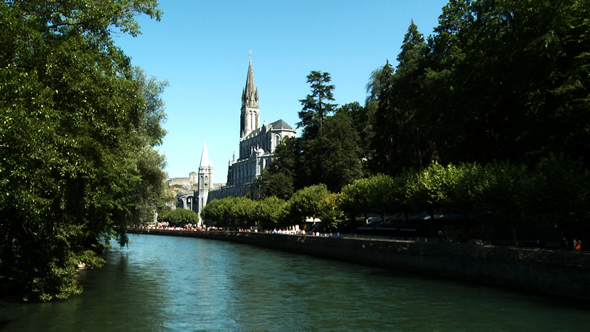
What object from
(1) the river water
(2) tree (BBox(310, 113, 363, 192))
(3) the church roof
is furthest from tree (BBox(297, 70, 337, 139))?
(3) the church roof

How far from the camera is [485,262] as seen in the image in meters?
28.3

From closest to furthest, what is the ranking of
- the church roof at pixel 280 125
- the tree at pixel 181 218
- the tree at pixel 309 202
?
the tree at pixel 309 202 < the tree at pixel 181 218 < the church roof at pixel 280 125

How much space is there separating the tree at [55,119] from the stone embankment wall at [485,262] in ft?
58.8

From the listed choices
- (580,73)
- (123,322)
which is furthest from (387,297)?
(580,73)

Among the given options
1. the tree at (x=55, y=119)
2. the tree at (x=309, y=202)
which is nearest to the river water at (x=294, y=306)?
the tree at (x=55, y=119)

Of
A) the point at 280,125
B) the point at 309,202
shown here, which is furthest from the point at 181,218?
the point at 309,202

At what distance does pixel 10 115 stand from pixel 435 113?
34.2 meters

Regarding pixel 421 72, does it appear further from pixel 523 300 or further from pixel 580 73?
pixel 523 300

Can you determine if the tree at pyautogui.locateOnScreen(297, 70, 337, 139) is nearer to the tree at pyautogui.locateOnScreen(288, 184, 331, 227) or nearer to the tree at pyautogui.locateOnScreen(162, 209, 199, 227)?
the tree at pyautogui.locateOnScreen(288, 184, 331, 227)

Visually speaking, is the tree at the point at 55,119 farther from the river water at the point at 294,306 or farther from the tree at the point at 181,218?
the tree at the point at 181,218

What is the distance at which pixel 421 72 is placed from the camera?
156ft

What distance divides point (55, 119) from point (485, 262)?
69.6ft

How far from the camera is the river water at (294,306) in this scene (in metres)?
19.1

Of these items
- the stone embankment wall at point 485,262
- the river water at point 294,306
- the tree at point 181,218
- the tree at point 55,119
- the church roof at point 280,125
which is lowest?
the river water at point 294,306
